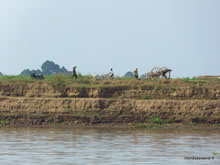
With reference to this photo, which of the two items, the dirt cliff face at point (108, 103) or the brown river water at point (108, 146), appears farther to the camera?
the dirt cliff face at point (108, 103)

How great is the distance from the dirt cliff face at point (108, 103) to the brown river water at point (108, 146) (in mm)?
2637

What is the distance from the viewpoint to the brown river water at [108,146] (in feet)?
51.9

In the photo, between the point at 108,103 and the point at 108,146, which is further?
the point at 108,103

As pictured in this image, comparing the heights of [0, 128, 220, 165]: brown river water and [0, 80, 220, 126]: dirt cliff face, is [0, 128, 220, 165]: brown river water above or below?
below

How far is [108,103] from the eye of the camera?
29594mm

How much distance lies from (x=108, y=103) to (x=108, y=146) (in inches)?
412

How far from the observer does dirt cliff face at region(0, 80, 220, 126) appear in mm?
28719

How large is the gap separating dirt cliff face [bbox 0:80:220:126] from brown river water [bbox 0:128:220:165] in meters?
2.64

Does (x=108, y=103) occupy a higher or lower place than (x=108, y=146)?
higher

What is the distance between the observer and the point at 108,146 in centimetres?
1919

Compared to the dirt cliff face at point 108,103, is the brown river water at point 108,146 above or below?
below

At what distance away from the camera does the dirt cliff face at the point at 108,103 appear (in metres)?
28.7

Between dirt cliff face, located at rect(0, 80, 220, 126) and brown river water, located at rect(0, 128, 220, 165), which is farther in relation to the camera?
dirt cliff face, located at rect(0, 80, 220, 126)

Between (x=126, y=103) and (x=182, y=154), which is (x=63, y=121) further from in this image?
(x=182, y=154)
